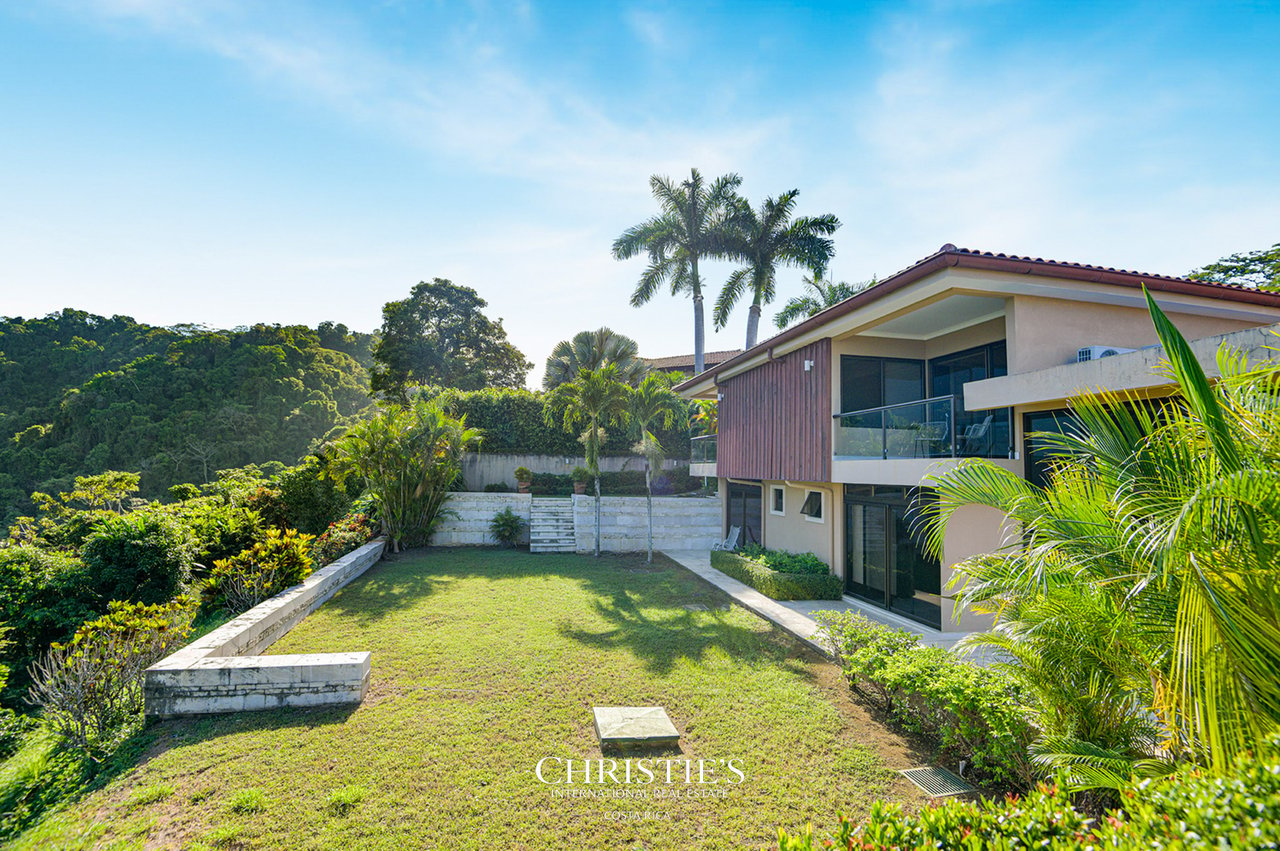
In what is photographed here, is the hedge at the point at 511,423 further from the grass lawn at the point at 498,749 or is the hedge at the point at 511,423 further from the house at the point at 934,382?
the grass lawn at the point at 498,749

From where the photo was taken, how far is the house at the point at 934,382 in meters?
7.13

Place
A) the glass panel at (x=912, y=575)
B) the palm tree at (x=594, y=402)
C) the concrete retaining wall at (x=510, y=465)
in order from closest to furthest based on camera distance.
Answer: the glass panel at (x=912, y=575)
the palm tree at (x=594, y=402)
the concrete retaining wall at (x=510, y=465)

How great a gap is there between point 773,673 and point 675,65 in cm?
964

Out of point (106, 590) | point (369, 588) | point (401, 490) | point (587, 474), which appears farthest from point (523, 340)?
point (106, 590)

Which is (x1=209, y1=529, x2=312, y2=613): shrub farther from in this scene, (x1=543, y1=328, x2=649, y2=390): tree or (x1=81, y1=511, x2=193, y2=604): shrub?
(x1=543, y1=328, x2=649, y2=390): tree

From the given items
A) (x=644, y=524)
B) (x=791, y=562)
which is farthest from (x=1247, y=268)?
(x=644, y=524)

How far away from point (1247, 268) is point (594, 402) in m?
25.3

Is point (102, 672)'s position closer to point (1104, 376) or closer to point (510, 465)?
point (1104, 376)

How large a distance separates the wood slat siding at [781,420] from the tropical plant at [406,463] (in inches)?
321

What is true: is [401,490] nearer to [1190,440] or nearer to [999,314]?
[999,314]

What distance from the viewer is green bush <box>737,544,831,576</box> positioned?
35.9 ft

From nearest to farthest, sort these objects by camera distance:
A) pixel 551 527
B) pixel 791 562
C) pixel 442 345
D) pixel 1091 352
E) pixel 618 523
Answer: pixel 1091 352, pixel 791 562, pixel 618 523, pixel 551 527, pixel 442 345

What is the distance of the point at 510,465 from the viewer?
2312 cm

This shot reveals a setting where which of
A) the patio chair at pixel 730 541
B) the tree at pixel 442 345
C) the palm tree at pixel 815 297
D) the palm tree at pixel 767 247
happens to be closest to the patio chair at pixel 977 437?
the patio chair at pixel 730 541
